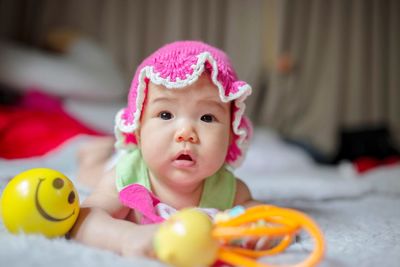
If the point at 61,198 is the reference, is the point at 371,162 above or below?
below

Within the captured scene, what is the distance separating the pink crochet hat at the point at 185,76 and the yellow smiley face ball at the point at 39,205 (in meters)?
0.20

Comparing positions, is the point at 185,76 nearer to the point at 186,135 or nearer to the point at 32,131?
the point at 186,135

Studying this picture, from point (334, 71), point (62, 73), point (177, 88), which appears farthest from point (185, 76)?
point (334, 71)

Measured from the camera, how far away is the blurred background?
2.36m

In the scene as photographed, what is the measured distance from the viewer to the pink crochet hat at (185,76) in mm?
776

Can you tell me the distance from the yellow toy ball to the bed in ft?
0.09

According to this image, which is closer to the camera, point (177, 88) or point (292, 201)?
point (177, 88)

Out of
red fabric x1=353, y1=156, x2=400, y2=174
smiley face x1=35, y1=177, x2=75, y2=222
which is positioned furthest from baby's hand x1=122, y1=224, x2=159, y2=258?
red fabric x1=353, y1=156, x2=400, y2=174

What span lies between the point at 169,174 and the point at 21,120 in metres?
0.97

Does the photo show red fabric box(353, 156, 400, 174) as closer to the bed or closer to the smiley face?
the bed

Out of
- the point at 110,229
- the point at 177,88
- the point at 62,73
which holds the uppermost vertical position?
the point at 177,88

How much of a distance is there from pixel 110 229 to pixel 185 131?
0.67ft

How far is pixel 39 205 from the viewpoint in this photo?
69 cm

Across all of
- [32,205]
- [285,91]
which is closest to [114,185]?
[32,205]
